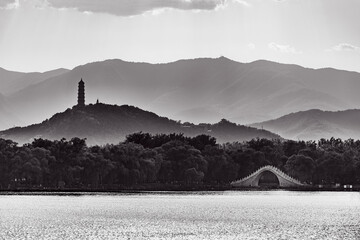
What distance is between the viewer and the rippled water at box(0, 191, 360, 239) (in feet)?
332

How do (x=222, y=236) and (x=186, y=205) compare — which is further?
(x=186, y=205)

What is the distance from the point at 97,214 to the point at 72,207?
16.8 meters

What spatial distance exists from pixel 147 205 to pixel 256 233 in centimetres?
5998

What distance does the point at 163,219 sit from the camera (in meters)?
125

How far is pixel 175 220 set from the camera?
405ft

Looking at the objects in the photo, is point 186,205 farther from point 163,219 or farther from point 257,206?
point 163,219

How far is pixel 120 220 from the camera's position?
398 ft

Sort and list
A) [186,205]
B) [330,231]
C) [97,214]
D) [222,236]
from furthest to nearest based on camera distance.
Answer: [186,205]
[97,214]
[330,231]
[222,236]

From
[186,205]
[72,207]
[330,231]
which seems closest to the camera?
[330,231]

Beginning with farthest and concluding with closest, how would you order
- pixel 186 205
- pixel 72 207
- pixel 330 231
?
1. pixel 186 205
2. pixel 72 207
3. pixel 330 231

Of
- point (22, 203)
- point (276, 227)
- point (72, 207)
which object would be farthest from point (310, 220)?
point (22, 203)

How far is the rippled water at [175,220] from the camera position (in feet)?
332

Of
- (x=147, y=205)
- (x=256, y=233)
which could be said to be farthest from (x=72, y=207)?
(x=256, y=233)

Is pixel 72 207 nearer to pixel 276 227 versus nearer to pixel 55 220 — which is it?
pixel 55 220
